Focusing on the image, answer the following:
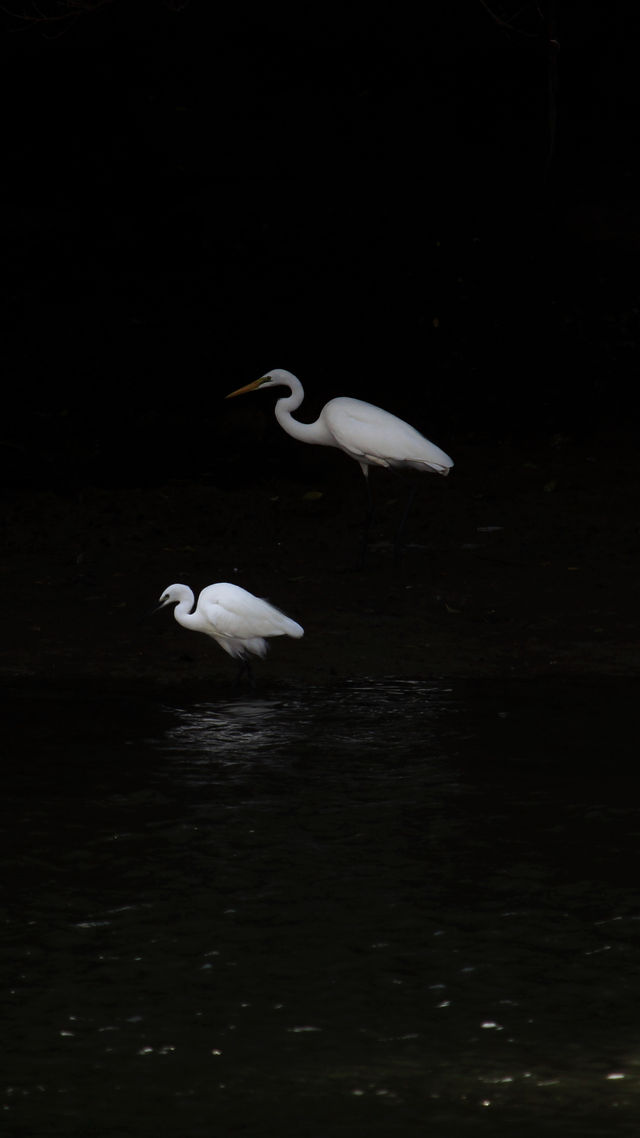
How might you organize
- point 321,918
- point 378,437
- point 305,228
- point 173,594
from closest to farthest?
point 321,918 < point 173,594 < point 378,437 < point 305,228

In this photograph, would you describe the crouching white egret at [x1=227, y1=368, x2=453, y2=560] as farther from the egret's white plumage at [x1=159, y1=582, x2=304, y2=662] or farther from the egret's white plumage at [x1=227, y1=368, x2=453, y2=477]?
the egret's white plumage at [x1=159, y1=582, x2=304, y2=662]

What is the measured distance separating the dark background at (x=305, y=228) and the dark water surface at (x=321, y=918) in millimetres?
6132

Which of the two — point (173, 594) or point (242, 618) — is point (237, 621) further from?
point (173, 594)

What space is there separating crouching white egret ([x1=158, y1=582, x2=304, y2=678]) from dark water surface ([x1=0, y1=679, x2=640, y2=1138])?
453 mm

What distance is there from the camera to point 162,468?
43.6 ft

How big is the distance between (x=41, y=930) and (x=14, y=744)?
212 centimetres

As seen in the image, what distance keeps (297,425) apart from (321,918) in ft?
21.4

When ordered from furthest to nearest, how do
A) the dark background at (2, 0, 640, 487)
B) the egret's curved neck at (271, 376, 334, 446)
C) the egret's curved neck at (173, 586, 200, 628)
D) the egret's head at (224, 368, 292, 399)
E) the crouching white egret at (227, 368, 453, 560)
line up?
1. the dark background at (2, 0, 640, 487)
2. the egret's head at (224, 368, 292, 399)
3. the egret's curved neck at (271, 376, 334, 446)
4. the crouching white egret at (227, 368, 453, 560)
5. the egret's curved neck at (173, 586, 200, 628)

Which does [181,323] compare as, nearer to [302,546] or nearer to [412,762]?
[302,546]

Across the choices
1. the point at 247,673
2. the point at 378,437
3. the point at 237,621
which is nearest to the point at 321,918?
the point at 237,621

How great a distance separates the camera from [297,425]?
1155cm

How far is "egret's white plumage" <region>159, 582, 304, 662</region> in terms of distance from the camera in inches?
330

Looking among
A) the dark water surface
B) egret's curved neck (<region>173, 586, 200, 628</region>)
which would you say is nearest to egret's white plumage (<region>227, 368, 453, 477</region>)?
egret's curved neck (<region>173, 586, 200, 628</region>)

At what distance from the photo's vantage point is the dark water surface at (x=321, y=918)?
4215 mm
